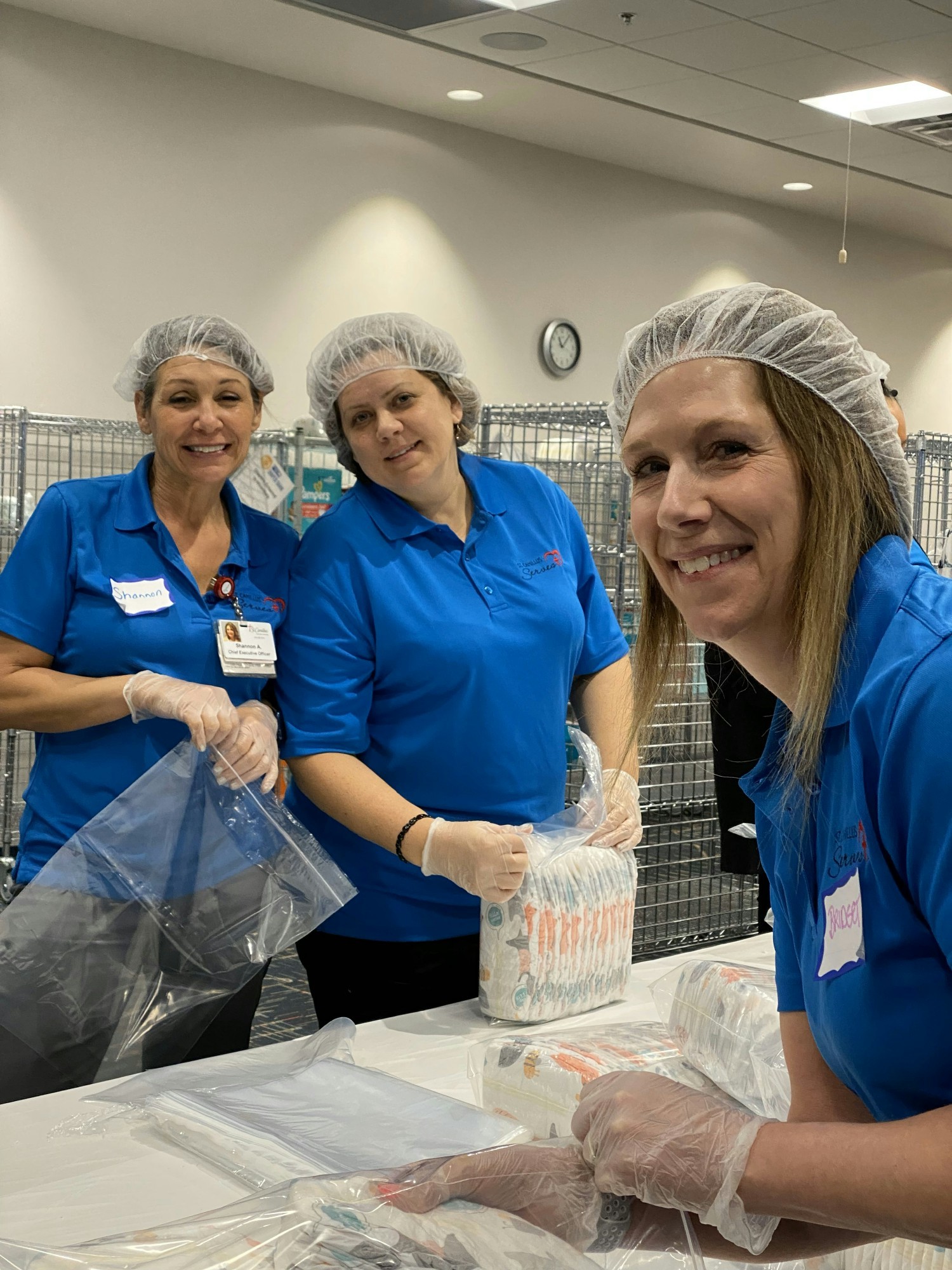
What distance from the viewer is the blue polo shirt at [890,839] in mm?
836

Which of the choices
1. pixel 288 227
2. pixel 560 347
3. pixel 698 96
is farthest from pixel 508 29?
pixel 560 347

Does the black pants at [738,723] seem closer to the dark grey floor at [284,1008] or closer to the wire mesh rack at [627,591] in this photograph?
the wire mesh rack at [627,591]

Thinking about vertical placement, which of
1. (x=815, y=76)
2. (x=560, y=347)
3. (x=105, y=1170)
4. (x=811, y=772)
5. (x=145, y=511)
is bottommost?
(x=105, y=1170)

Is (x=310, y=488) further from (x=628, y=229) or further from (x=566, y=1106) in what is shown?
(x=566, y=1106)

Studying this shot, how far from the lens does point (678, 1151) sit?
93 centimetres

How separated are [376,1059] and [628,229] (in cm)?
724

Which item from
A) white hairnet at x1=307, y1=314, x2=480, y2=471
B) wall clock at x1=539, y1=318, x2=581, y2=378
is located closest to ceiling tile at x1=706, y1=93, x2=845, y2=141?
wall clock at x1=539, y1=318, x2=581, y2=378

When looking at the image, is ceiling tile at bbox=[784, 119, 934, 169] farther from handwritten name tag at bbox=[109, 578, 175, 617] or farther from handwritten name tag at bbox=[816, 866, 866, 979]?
handwritten name tag at bbox=[816, 866, 866, 979]

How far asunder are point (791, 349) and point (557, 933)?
1.13 meters

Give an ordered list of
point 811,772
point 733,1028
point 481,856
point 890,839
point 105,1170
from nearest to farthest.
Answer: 1. point 890,839
2. point 811,772
3. point 105,1170
4. point 733,1028
5. point 481,856

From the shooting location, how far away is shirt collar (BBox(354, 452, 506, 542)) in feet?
7.23

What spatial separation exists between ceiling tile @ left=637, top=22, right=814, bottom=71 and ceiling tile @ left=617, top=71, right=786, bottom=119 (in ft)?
0.67

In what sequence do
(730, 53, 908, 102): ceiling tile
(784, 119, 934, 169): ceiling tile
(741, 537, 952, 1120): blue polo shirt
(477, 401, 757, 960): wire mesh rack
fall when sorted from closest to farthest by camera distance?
1. (741, 537, 952, 1120): blue polo shirt
2. (477, 401, 757, 960): wire mesh rack
3. (730, 53, 908, 102): ceiling tile
4. (784, 119, 934, 169): ceiling tile

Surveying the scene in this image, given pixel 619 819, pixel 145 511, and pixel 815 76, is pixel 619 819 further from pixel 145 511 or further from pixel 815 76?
pixel 815 76
